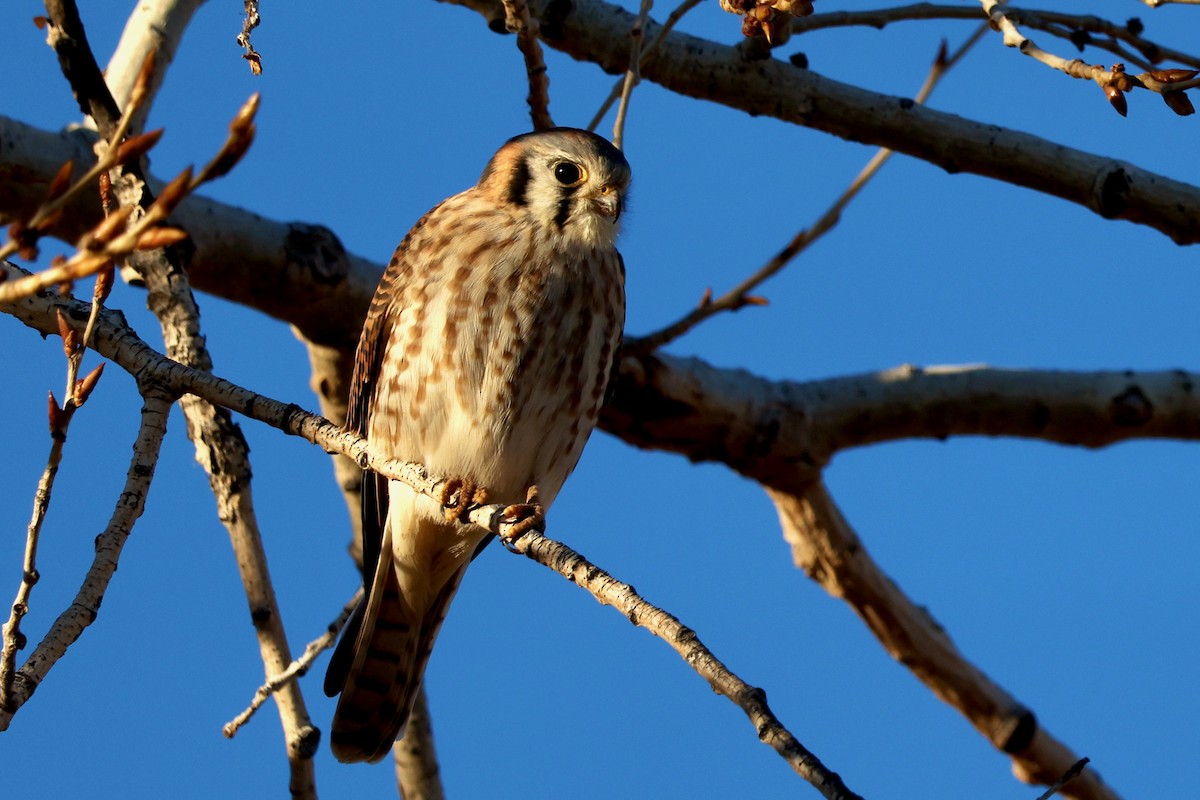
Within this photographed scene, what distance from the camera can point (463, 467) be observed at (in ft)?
11.4

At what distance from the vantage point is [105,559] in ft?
7.43

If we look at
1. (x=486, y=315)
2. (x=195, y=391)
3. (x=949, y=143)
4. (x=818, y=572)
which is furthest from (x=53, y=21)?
(x=818, y=572)

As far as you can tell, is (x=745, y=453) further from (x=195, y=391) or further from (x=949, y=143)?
(x=195, y=391)

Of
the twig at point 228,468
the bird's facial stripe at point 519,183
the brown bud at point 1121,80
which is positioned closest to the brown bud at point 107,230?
the twig at point 228,468

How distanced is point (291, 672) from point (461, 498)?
520 mm

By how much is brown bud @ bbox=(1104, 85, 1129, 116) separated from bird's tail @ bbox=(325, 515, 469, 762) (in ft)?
6.89

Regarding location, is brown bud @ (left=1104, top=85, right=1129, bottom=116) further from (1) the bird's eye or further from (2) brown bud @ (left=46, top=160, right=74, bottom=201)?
(2) brown bud @ (left=46, top=160, right=74, bottom=201)

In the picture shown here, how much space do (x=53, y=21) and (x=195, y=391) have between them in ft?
2.38

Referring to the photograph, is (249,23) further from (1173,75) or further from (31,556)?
(1173,75)

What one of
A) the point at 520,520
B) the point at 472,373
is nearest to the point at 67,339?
the point at 520,520

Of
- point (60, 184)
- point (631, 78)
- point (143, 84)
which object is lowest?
point (60, 184)

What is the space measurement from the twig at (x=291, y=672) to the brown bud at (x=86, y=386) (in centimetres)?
91


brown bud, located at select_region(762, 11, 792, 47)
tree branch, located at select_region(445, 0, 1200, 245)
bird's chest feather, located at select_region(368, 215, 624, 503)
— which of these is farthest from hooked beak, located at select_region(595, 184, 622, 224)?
brown bud, located at select_region(762, 11, 792, 47)

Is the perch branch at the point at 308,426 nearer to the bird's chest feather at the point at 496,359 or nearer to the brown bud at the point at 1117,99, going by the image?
the bird's chest feather at the point at 496,359
